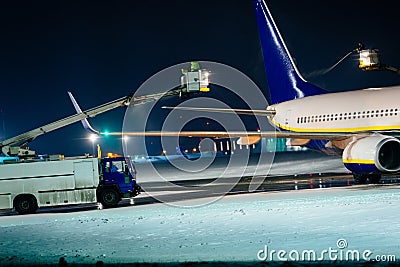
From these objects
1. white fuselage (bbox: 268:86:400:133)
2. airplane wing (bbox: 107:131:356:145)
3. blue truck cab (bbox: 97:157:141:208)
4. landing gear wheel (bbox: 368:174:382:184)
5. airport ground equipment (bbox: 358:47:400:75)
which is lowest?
landing gear wheel (bbox: 368:174:382:184)

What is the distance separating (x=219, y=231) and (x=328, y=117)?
1714 centimetres

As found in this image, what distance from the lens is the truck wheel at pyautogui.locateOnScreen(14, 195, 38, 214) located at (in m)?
23.3

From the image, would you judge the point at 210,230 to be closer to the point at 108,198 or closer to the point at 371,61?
the point at 108,198

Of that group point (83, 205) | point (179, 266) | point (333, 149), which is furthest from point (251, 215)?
point (333, 149)

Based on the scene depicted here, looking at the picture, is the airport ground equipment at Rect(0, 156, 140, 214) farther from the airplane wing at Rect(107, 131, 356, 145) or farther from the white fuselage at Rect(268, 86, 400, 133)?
the white fuselage at Rect(268, 86, 400, 133)

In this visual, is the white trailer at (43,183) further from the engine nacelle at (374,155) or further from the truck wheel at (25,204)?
the engine nacelle at (374,155)

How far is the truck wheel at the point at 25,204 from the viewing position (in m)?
23.3

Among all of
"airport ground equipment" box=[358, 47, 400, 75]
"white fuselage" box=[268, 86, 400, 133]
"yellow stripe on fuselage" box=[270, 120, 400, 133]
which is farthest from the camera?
"airport ground equipment" box=[358, 47, 400, 75]

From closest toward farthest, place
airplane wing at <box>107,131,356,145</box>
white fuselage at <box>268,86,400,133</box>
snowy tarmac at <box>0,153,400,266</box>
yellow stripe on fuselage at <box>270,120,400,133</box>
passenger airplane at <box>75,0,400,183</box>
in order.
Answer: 1. snowy tarmac at <box>0,153,400,266</box>
2. passenger airplane at <box>75,0,400,183</box>
3. airplane wing at <box>107,131,356,145</box>
4. yellow stripe on fuselage at <box>270,120,400,133</box>
5. white fuselage at <box>268,86,400,133</box>

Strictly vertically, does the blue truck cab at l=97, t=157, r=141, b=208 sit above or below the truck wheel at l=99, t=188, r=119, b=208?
above

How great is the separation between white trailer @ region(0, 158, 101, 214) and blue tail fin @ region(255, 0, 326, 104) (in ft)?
56.4

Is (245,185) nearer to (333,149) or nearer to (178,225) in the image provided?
(333,149)

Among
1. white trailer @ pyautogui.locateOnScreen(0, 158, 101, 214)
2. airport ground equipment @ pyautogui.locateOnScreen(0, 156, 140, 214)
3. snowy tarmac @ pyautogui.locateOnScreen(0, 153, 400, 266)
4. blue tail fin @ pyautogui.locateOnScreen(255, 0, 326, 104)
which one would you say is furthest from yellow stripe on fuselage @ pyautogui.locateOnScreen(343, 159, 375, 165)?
blue tail fin @ pyautogui.locateOnScreen(255, 0, 326, 104)

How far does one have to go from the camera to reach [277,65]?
129ft
